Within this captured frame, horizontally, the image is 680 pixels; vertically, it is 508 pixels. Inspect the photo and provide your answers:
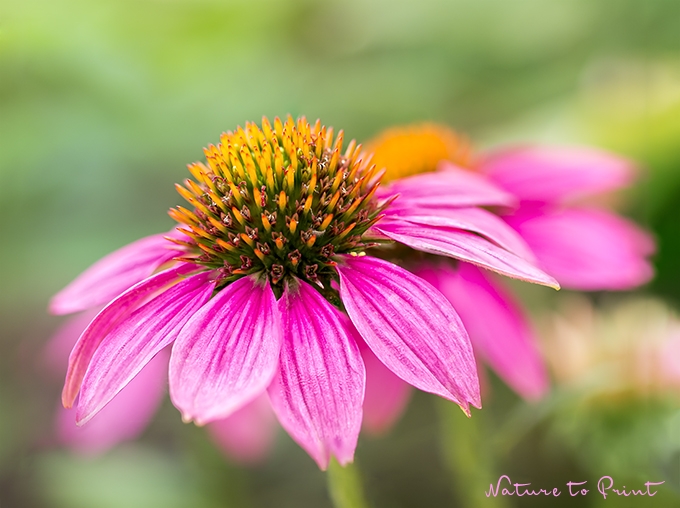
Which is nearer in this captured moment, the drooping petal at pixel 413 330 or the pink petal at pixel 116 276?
the drooping petal at pixel 413 330

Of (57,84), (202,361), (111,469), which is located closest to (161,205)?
(57,84)

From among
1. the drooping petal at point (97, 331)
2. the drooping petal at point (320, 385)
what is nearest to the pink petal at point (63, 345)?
the drooping petal at point (97, 331)

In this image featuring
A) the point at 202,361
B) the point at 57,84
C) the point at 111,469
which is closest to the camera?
the point at 202,361

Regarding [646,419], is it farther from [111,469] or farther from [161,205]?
[161,205]

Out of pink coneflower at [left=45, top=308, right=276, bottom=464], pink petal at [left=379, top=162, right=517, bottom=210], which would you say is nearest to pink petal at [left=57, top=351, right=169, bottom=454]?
pink coneflower at [left=45, top=308, right=276, bottom=464]

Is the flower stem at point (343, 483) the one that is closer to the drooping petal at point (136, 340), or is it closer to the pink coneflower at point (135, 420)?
the drooping petal at point (136, 340)

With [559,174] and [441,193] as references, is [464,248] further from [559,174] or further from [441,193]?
[559,174]
